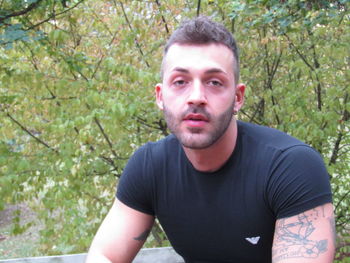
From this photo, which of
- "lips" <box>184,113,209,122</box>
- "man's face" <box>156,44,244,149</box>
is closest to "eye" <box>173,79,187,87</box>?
"man's face" <box>156,44,244,149</box>

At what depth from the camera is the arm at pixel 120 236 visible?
1902 millimetres

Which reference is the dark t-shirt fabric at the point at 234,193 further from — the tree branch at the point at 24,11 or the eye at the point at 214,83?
the tree branch at the point at 24,11

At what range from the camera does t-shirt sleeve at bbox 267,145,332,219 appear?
156cm

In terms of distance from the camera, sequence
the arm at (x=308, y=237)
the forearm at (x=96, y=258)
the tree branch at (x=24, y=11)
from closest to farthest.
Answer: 1. the arm at (x=308, y=237)
2. the forearm at (x=96, y=258)
3. the tree branch at (x=24, y=11)

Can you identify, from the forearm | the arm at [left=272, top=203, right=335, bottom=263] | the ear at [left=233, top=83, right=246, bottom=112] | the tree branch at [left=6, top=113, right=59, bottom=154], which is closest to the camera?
the arm at [left=272, top=203, right=335, bottom=263]

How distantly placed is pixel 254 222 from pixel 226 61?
63cm

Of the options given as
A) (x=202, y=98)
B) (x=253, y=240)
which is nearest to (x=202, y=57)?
(x=202, y=98)

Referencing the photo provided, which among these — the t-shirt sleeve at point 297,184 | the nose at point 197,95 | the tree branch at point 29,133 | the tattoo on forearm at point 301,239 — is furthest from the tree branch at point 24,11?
the tattoo on forearm at point 301,239

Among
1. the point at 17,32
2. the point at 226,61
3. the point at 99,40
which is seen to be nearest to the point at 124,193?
the point at 226,61

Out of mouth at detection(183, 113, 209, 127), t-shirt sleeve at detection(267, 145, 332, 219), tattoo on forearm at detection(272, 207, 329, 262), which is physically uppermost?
mouth at detection(183, 113, 209, 127)

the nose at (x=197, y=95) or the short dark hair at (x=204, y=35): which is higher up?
the short dark hair at (x=204, y=35)

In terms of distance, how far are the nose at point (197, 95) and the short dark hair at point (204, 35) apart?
6.8 inches

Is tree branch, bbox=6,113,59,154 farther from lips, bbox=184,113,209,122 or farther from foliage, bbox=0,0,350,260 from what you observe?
lips, bbox=184,113,209,122

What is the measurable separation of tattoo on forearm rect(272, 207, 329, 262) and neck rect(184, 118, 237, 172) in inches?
13.4
